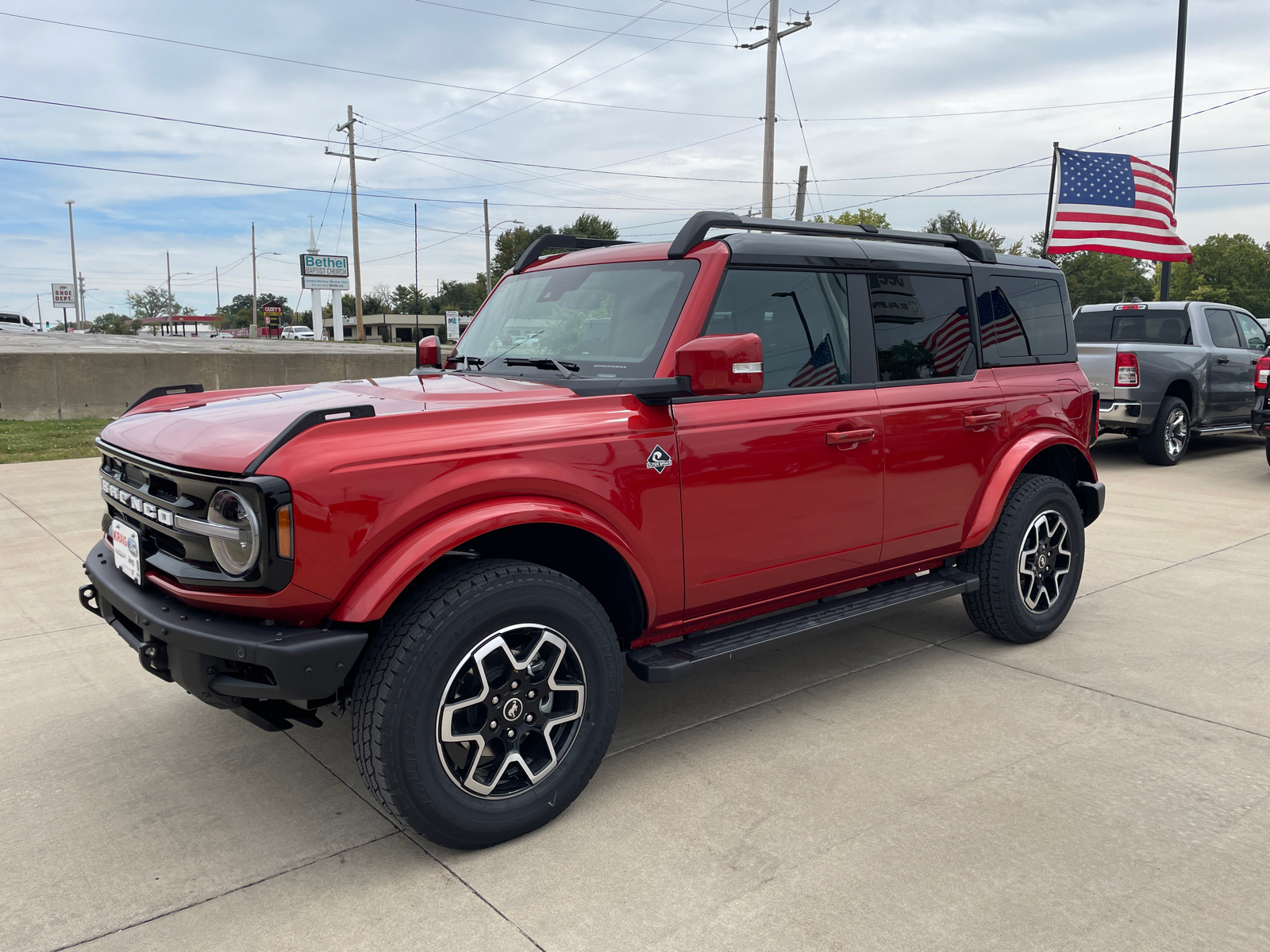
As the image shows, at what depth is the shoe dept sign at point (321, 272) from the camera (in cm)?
6000

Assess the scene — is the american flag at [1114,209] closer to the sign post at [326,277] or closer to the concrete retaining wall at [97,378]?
the concrete retaining wall at [97,378]

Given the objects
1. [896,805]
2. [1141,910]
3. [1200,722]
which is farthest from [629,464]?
[1200,722]

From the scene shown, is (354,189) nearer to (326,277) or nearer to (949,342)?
(326,277)

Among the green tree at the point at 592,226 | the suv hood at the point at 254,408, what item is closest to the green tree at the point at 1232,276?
the green tree at the point at 592,226

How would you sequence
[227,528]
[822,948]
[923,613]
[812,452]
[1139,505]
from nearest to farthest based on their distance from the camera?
[822,948] < [227,528] < [812,452] < [923,613] < [1139,505]

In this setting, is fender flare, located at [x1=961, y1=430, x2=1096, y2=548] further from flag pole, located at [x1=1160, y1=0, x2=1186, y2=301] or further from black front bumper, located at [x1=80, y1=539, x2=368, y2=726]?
flag pole, located at [x1=1160, y1=0, x2=1186, y2=301]

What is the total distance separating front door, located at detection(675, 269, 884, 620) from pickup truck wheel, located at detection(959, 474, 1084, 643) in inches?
33.3

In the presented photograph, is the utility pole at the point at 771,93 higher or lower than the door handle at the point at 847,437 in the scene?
higher

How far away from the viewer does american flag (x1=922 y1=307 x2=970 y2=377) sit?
4.18m

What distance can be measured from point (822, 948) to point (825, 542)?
5.44ft

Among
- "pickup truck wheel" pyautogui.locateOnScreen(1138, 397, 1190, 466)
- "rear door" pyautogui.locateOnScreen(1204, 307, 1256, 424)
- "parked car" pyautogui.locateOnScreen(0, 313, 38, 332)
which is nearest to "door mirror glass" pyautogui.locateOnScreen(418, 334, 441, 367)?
"pickup truck wheel" pyautogui.locateOnScreen(1138, 397, 1190, 466)

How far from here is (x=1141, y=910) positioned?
8.13ft

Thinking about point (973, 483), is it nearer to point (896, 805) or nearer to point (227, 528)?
point (896, 805)

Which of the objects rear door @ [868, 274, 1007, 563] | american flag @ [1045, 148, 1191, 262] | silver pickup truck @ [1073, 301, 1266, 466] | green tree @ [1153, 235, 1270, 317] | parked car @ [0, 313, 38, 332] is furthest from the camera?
green tree @ [1153, 235, 1270, 317]
